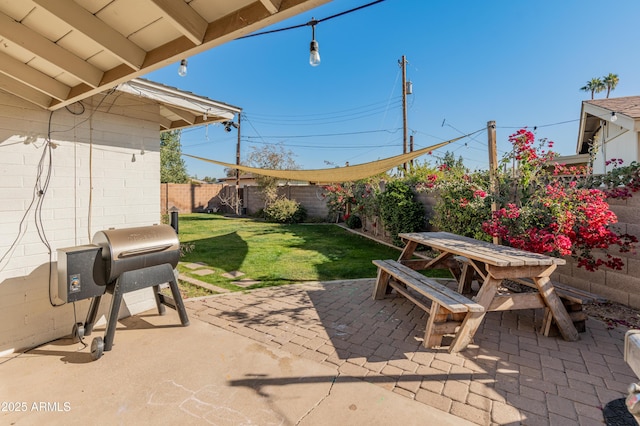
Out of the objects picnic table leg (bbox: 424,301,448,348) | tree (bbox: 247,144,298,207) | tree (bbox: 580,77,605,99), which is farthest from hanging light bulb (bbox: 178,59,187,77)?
tree (bbox: 580,77,605,99)

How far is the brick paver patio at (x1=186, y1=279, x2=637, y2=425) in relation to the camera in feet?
6.82

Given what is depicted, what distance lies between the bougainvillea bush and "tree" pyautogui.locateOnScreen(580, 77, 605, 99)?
1470 inches

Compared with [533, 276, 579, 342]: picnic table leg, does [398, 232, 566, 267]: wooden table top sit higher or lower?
higher

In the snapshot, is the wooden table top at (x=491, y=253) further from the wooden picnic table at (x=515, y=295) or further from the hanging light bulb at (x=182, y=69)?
the hanging light bulb at (x=182, y=69)

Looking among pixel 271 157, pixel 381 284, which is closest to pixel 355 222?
pixel 381 284

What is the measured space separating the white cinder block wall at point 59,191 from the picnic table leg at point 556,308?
443 cm

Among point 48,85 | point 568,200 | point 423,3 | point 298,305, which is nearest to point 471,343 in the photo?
point 298,305

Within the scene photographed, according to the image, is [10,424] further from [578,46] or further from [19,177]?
[578,46]

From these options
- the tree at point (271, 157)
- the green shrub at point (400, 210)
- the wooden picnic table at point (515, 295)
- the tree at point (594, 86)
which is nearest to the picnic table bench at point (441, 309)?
the wooden picnic table at point (515, 295)

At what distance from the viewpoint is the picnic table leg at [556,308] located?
2.88 m

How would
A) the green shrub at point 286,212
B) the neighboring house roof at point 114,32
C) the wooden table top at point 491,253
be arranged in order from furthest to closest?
the green shrub at point 286,212
the wooden table top at point 491,253
the neighboring house roof at point 114,32

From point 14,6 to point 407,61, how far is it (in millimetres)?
13732

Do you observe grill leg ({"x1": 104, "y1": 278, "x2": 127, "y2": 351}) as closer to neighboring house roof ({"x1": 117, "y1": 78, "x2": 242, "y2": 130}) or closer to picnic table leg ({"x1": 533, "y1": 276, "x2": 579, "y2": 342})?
neighboring house roof ({"x1": 117, "y1": 78, "x2": 242, "y2": 130})

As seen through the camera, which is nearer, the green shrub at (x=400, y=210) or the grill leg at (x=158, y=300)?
the grill leg at (x=158, y=300)
